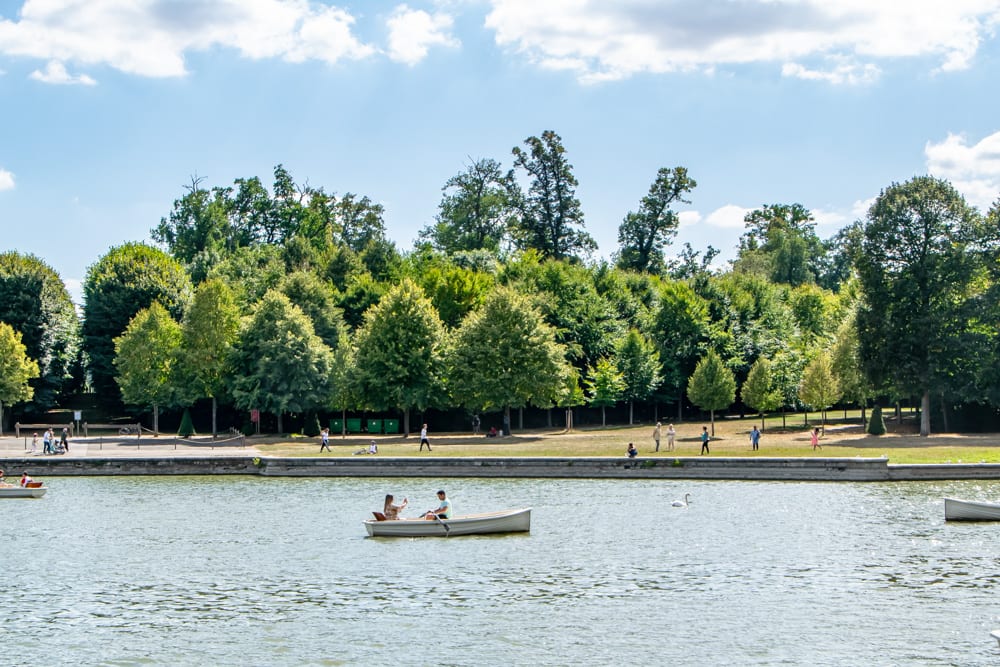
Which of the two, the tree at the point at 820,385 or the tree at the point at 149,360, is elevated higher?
the tree at the point at 149,360

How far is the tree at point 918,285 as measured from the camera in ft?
236

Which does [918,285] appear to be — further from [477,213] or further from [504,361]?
[477,213]

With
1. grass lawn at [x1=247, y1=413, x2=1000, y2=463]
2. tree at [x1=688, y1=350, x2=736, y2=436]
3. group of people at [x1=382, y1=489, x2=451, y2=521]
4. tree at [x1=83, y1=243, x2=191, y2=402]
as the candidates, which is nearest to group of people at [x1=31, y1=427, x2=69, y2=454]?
grass lawn at [x1=247, y1=413, x2=1000, y2=463]

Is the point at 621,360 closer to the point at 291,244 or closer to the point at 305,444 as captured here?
the point at 305,444

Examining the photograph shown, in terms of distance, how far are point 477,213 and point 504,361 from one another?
187ft

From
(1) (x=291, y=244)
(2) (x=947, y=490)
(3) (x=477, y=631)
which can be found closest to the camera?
(3) (x=477, y=631)

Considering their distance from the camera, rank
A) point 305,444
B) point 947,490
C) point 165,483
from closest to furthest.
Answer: point 947,490 < point 165,483 < point 305,444

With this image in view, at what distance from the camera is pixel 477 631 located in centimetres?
2781

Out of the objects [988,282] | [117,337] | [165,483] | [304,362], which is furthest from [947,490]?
[117,337]

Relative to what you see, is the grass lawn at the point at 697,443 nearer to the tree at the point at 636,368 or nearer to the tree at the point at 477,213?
the tree at the point at 636,368

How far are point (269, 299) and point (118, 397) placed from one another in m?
20.8

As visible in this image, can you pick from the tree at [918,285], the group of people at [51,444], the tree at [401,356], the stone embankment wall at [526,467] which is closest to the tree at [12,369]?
the group of people at [51,444]

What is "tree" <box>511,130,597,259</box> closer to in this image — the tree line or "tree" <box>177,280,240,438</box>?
the tree line

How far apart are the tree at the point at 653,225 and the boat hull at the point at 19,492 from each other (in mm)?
76584
